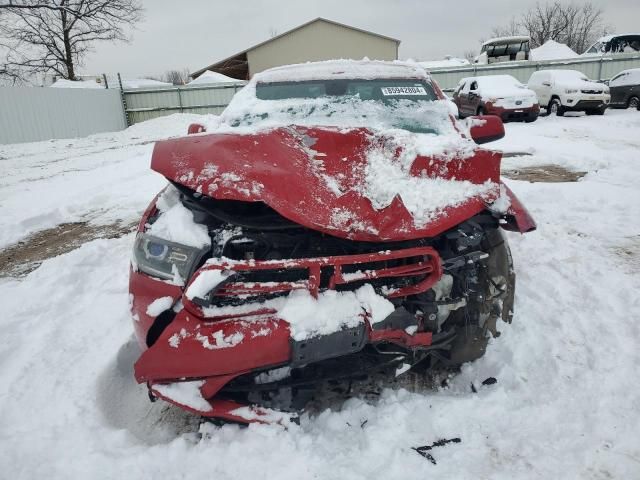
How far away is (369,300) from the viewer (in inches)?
70.3

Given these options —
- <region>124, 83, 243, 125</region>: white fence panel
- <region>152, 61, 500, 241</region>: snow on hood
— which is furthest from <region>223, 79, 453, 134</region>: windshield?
<region>124, 83, 243, 125</region>: white fence panel

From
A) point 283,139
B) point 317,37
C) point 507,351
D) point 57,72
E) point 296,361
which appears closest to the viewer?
point 296,361

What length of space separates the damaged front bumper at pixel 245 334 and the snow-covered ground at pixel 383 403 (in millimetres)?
238

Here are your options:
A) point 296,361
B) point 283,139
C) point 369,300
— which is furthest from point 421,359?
point 283,139

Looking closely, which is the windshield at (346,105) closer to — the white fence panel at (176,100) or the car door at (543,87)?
the car door at (543,87)

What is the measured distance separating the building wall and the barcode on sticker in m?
28.7

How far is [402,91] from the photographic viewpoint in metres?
3.20

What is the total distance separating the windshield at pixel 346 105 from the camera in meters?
2.87

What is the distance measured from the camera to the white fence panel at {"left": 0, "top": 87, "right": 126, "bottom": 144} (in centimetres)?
1343

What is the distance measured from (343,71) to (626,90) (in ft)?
51.1

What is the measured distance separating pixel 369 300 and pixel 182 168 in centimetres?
100

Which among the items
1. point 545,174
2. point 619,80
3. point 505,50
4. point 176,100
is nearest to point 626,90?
point 619,80

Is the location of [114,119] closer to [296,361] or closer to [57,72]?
[57,72]

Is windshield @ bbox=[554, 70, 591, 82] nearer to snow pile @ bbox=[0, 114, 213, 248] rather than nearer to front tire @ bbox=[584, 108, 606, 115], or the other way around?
front tire @ bbox=[584, 108, 606, 115]
